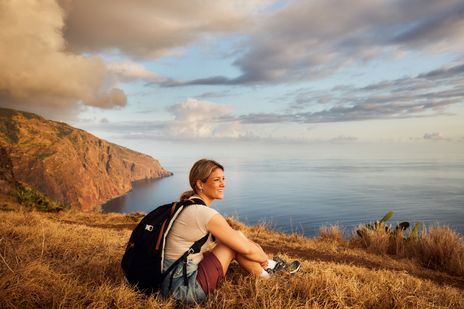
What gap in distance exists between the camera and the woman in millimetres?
3260

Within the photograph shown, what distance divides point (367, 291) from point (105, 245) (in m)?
4.05

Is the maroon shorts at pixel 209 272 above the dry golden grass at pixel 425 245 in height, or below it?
above

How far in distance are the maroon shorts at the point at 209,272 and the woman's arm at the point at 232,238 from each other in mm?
236

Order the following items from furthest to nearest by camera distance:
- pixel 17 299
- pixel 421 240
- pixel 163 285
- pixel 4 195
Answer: pixel 4 195 → pixel 421 240 → pixel 163 285 → pixel 17 299

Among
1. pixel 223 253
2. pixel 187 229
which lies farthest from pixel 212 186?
pixel 223 253

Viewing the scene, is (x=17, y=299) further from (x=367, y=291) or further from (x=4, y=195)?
(x=4, y=195)

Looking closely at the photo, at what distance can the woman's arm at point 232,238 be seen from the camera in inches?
129

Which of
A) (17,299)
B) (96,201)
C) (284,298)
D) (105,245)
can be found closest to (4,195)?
(105,245)

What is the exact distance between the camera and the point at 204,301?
3443 millimetres

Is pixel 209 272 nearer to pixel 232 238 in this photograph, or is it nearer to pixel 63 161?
pixel 232 238

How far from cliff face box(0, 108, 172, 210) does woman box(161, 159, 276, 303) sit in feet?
297

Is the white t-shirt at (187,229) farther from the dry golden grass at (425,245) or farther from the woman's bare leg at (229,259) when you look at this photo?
the dry golden grass at (425,245)

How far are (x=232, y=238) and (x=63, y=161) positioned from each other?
122m

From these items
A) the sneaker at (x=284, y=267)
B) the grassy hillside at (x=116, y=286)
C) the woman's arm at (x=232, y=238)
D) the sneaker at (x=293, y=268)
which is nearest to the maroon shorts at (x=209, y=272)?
the grassy hillside at (x=116, y=286)
